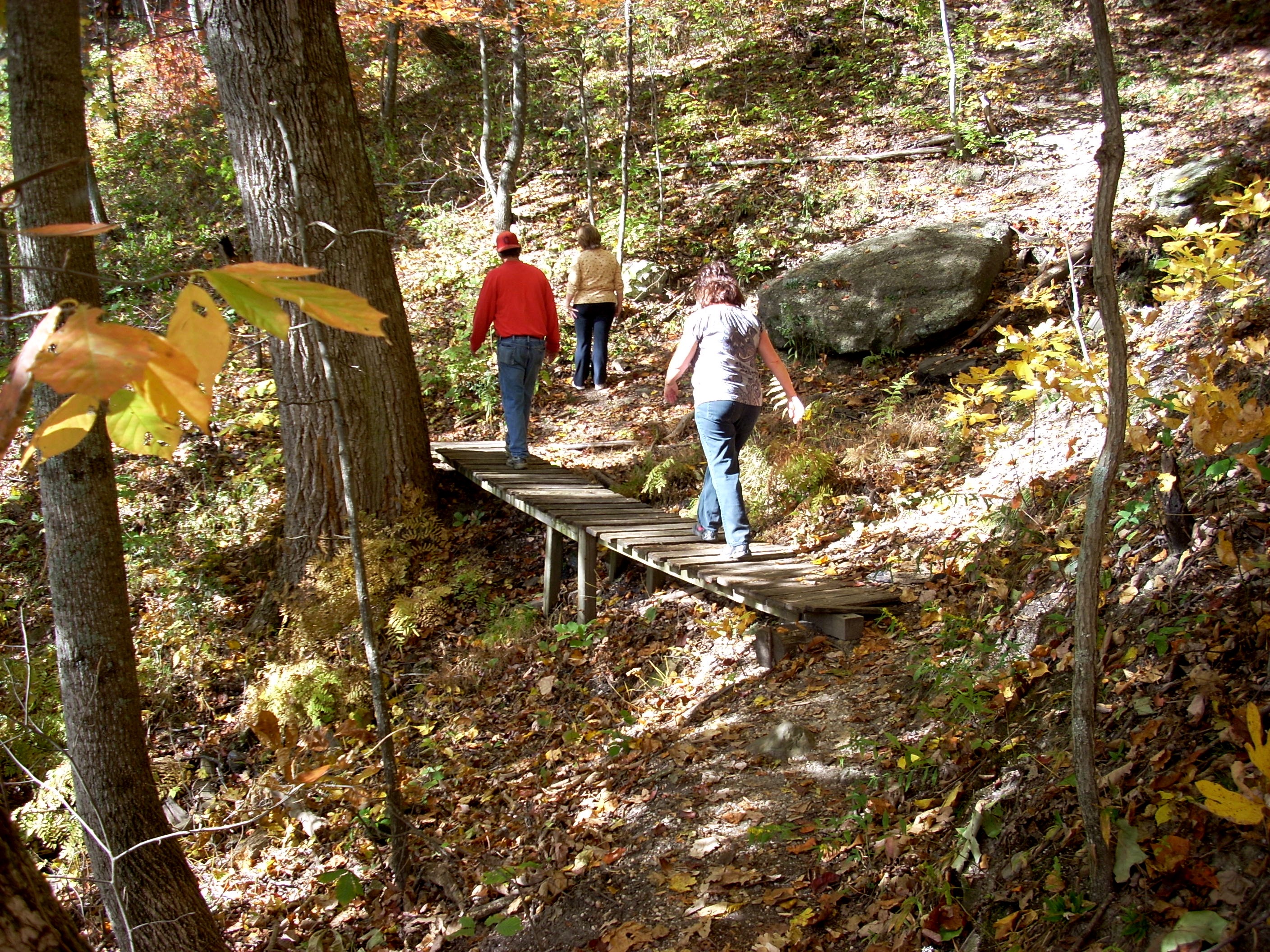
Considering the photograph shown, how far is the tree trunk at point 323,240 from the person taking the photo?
655 cm

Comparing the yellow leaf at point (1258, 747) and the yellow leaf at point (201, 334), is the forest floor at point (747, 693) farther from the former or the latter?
the yellow leaf at point (201, 334)

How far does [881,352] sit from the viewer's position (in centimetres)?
908

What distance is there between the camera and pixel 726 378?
5.41 m

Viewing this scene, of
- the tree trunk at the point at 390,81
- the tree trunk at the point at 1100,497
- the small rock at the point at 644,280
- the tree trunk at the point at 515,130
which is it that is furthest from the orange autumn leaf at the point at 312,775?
the tree trunk at the point at 390,81

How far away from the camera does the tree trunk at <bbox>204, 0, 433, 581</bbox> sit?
6.55 m

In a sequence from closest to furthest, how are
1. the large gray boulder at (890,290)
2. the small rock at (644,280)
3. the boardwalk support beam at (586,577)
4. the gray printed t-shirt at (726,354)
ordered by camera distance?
the gray printed t-shirt at (726,354) → the boardwalk support beam at (586,577) → the large gray boulder at (890,290) → the small rock at (644,280)

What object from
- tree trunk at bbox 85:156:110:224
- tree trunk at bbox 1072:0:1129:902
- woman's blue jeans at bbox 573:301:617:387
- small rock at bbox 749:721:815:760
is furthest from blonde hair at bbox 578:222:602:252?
tree trunk at bbox 1072:0:1129:902

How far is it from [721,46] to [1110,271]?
18.7 m

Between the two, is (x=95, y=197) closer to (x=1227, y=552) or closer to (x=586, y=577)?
(x=586, y=577)

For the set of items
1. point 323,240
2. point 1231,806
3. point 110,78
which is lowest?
point 1231,806

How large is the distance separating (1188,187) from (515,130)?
8.69m

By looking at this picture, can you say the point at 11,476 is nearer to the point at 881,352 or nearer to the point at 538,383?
the point at 538,383

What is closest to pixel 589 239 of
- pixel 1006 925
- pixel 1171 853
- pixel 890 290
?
pixel 890 290

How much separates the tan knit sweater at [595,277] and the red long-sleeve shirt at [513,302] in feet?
7.01
